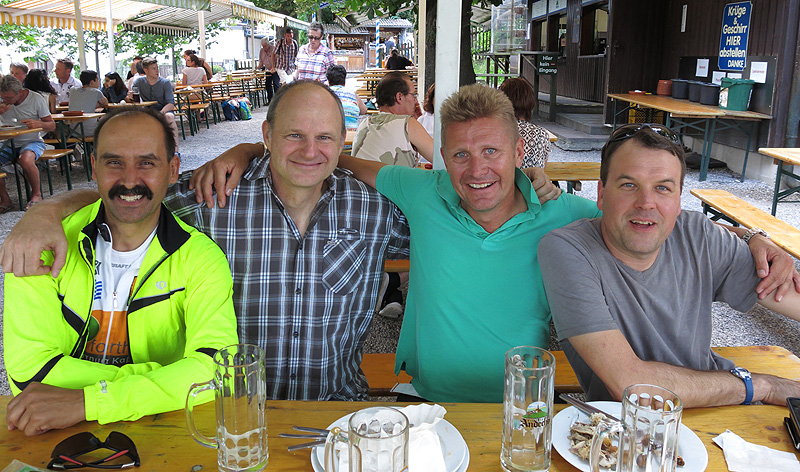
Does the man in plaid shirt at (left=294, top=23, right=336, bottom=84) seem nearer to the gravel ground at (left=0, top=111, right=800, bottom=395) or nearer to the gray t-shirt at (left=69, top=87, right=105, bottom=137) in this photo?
the gravel ground at (left=0, top=111, right=800, bottom=395)

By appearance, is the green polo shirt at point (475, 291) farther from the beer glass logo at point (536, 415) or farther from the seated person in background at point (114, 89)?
the seated person in background at point (114, 89)

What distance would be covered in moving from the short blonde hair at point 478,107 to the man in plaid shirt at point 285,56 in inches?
653

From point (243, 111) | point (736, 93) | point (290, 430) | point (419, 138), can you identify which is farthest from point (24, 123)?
point (736, 93)

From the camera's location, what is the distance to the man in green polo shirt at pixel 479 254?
6.62ft

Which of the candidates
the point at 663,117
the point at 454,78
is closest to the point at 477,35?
the point at 663,117

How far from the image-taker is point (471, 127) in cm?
205

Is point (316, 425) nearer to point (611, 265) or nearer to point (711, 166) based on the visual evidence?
point (611, 265)

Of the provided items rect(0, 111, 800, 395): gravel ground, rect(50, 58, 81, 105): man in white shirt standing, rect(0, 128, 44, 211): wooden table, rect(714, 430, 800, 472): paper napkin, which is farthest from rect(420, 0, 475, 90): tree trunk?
rect(50, 58, 81, 105): man in white shirt standing

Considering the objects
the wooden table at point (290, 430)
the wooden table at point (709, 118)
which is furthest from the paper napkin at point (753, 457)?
the wooden table at point (709, 118)

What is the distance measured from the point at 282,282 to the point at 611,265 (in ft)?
3.52

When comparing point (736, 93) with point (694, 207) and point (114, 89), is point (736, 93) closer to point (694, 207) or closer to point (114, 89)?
point (694, 207)

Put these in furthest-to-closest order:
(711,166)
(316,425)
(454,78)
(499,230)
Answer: (711,166) < (454,78) < (499,230) < (316,425)

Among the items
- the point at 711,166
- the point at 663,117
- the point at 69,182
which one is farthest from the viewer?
the point at 663,117

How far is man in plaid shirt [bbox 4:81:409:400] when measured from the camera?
2.07 metres
